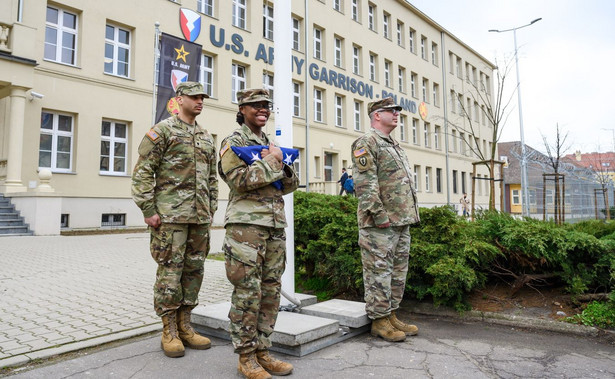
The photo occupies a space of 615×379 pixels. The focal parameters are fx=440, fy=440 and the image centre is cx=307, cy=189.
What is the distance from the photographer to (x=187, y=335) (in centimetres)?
361

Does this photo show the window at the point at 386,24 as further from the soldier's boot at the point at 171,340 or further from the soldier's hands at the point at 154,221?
the soldier's boot at the point at 171,340

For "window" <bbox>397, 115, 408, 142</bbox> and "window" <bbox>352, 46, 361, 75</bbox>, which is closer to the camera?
"window" <bbox>352, 46, 361, 75</bbox>

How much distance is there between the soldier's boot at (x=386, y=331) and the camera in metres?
3.83

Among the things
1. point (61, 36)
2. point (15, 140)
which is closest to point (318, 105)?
point (61, 36)

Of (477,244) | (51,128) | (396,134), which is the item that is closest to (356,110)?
(396,134)

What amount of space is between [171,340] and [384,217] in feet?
6.67

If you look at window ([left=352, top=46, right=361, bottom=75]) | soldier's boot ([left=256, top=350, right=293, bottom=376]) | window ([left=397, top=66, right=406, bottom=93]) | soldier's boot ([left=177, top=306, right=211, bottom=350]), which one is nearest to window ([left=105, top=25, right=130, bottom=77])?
window ([left=352, top=46, right=361, bottom=75])

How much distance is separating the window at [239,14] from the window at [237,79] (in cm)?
206

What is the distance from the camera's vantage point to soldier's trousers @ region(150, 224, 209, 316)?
346cm

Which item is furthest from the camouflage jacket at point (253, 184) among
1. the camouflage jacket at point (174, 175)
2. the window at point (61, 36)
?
the window at point (61, 36)

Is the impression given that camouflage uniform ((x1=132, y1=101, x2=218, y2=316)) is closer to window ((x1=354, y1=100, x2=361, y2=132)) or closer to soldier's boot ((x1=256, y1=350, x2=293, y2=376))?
soldier's boot ((x1=256, y1=350, x2=293, y2=376))

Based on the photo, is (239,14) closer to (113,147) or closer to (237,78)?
(237,78)

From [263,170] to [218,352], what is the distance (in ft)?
5.24

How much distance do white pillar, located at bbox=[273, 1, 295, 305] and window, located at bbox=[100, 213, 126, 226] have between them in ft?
45.7
